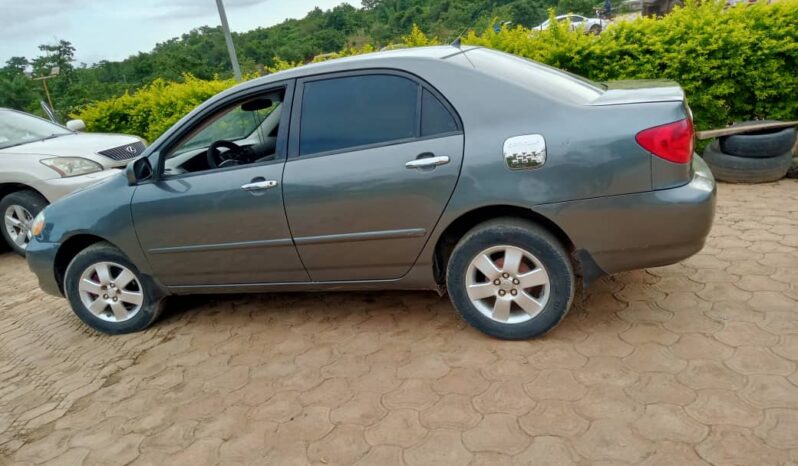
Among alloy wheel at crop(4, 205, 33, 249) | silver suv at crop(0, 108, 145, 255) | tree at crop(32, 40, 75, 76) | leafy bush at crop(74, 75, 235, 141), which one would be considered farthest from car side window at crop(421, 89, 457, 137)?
tree at crop(32, 40, 75, 76)

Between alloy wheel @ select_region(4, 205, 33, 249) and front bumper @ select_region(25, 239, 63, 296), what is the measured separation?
8.06ft

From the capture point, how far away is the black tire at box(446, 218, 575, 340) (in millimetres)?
2797

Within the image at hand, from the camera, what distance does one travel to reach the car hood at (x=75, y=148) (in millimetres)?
6133

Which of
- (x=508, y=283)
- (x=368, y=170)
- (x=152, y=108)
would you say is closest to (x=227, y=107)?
(x=368, y=170)

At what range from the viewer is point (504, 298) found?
2.93 meters

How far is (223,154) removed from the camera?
3.71 m

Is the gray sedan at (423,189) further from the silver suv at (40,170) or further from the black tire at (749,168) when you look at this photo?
the silver suv at (40,170)

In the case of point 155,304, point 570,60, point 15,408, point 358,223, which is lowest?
point 15,408

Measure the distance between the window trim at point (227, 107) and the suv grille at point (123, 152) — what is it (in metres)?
3.27

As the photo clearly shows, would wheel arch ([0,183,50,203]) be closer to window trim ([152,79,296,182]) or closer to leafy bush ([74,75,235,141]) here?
leafy bush ([74,75,235,141])

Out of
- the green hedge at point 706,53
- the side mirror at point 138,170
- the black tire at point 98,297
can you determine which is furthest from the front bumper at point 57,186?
the green hedge at point 706,53

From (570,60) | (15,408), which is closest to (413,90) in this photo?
(15,408)

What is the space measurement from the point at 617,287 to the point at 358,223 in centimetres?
170

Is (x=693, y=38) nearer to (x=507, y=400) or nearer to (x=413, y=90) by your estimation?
(x=413, y=90)
